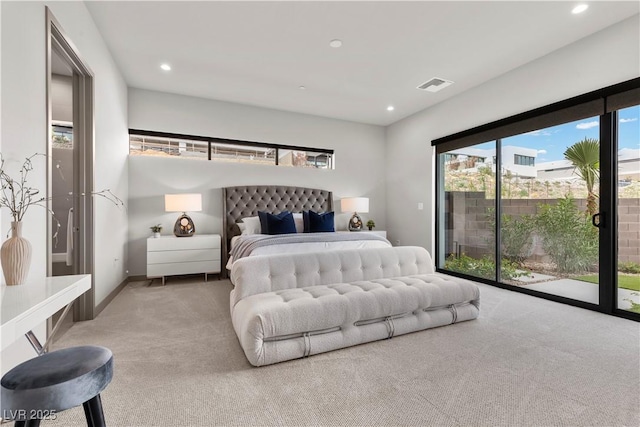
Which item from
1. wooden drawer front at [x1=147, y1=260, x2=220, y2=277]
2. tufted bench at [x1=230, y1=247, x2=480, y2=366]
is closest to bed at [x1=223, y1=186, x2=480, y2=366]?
tufted bench at [x1=230, y1=247, x2=480, y2=366]

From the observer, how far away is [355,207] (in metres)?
5.57

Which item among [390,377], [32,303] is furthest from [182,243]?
[390,377]

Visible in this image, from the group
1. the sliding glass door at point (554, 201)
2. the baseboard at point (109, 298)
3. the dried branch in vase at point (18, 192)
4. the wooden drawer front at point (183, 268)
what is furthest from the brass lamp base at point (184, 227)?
the sliding glass door at point (554, 201)

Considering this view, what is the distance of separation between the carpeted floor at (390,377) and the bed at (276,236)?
3.56 feet

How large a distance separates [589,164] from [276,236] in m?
3.64

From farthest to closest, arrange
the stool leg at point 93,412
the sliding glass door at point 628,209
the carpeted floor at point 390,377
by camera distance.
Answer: the sliding glass door at point 628,209 < the carpeted floor at point 390,377 < the stool leg at point 93,412

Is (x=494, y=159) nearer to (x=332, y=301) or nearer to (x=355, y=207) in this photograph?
(x=355, y=207)

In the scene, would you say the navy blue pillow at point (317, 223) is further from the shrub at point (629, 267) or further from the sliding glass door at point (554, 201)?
the shrub at point (629, 267)

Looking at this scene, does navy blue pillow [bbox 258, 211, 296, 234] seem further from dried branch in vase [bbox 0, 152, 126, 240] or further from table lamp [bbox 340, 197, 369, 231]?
dried branch in vase [bbox 0, 152, 126, 240]

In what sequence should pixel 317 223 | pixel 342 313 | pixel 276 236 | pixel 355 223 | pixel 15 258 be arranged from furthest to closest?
1. pixel 355 223
2. pixel 317 223
3. pixel 276 236
4. pixel 342 313
5. pixel 15 258

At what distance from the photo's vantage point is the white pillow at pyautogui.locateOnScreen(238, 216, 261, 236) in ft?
14.9

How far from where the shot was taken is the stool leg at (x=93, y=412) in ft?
3.62

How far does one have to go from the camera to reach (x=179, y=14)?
277 cm

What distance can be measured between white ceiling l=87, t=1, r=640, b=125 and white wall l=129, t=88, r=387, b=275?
14.6 inches
